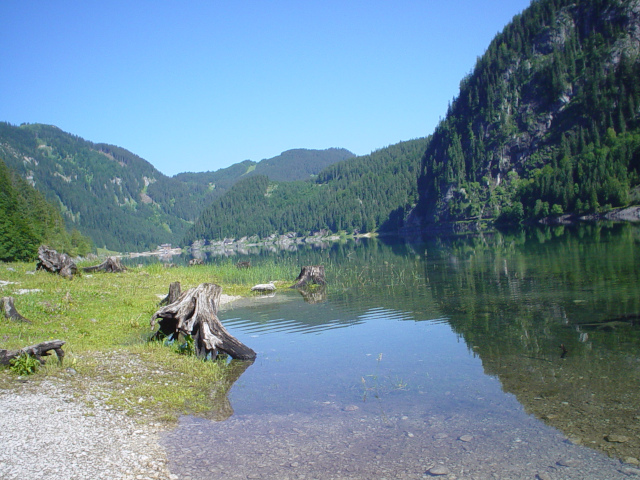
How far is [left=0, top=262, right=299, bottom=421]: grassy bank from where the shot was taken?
1191 cm

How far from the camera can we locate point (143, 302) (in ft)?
90.9

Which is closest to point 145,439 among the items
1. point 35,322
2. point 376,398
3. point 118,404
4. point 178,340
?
point 118,404

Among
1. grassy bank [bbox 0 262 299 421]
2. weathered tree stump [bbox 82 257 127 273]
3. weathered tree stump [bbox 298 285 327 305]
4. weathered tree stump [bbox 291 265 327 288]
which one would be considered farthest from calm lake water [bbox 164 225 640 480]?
weathered tree stump [bbox 82 257 127 273]

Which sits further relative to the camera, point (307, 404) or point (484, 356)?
point (484, 356)

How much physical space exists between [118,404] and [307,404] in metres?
4.60

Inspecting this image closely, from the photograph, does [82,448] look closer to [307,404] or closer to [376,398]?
[307,404]

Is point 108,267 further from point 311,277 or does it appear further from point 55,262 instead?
point 311,277

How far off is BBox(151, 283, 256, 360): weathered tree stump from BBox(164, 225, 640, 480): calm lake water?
1001 millimetres

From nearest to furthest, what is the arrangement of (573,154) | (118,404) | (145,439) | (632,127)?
(145,439)
(118,404)
(632,127)
(573,154)

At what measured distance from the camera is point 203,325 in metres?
17.1

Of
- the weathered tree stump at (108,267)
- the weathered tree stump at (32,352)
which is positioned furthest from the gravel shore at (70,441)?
the weathered tree stump at (108,267)

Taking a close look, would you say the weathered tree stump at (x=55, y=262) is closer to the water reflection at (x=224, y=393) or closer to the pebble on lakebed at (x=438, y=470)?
the water reflection at (x=224, y=393)

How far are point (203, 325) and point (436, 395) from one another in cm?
872

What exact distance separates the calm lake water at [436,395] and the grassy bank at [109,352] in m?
0.91
